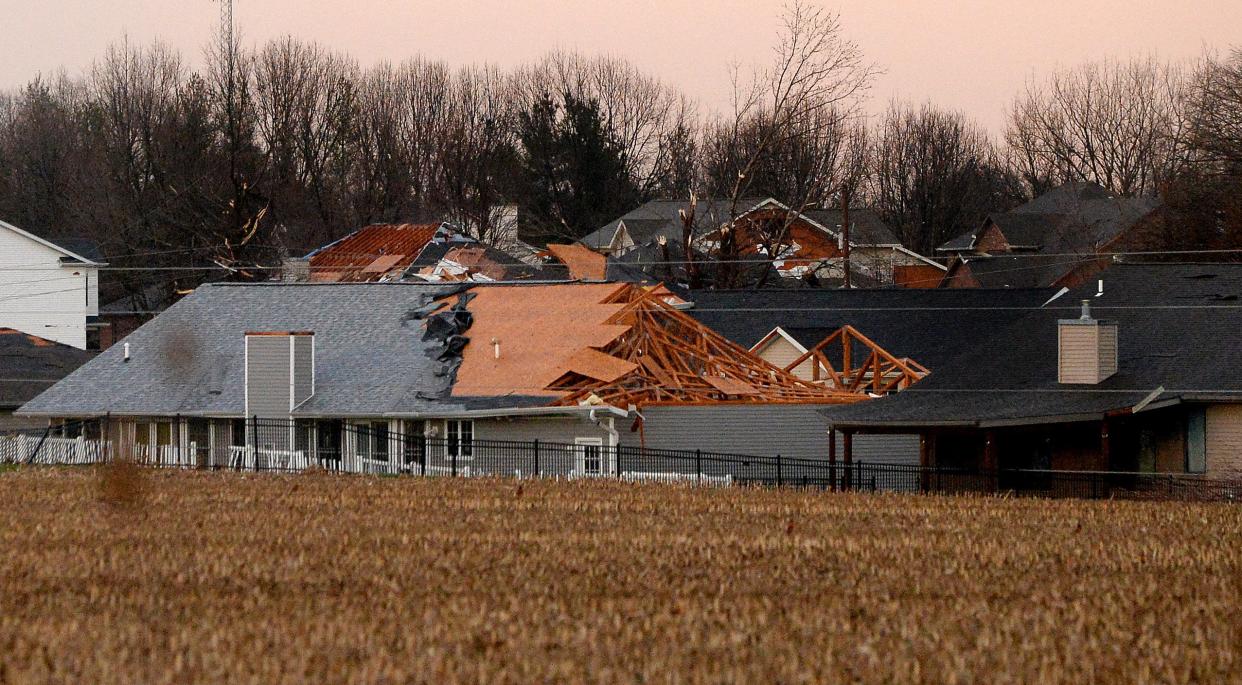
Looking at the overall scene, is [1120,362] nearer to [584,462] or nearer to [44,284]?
[584,462]

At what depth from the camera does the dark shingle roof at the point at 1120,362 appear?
110ft

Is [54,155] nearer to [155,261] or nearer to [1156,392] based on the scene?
[155,261]

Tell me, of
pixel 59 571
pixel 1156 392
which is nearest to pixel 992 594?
pixel 59 571

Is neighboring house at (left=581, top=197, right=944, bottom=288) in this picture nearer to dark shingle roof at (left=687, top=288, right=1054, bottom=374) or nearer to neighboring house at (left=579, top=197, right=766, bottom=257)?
neighboring house at (left=579, top=197, right=766, bottom=257)

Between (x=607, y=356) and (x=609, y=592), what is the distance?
25.3 meters

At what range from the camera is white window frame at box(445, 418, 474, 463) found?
38625mm

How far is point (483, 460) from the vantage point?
1513 inches

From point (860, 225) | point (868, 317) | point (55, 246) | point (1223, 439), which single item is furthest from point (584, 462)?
point (860, 225)

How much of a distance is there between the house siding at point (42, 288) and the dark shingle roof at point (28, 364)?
15.3 metres

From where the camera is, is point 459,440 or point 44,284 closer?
point 459,440

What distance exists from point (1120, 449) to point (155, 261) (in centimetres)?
5494

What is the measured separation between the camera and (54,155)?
9800 cm

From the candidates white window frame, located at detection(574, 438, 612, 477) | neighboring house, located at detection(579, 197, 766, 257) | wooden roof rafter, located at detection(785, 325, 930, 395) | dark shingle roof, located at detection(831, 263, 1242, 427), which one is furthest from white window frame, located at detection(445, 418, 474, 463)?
neighboring house, located at detection(579, 197, 766, 257)

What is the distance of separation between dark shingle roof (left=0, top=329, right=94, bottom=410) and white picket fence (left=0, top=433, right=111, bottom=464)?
762 centimetres
